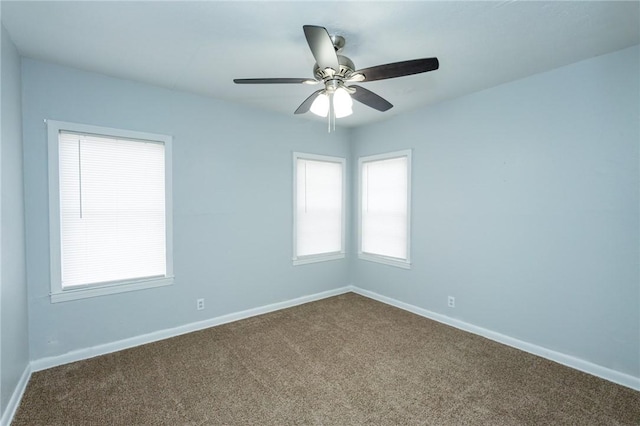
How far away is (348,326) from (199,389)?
5.53 feet

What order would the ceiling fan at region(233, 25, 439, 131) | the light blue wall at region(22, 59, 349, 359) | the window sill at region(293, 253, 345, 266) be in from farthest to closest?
the window sill at region(293, 253, 345, 266)
the light blue wall at region(22, 59, 349, 359)
the ceiling fan at region(233, 25, 439, 131)

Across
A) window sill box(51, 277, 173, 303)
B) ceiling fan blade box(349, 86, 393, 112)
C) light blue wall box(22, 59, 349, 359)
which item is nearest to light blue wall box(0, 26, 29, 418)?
light blue wall box(22, 59, 349, 359)

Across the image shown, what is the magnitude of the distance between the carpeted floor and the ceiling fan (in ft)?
7.03

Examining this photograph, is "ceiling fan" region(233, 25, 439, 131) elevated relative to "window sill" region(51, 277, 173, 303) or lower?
elevated

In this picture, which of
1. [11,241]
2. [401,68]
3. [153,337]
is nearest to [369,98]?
[401,68]

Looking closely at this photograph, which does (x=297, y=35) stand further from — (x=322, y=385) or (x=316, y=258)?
(x=316, y=258)

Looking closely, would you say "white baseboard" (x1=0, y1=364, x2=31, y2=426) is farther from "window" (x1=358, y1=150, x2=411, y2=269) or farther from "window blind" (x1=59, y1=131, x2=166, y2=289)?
"window" (x1=358, y1=150, x2=411, y2=269)

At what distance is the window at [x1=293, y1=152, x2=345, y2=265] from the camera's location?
416 centimetres

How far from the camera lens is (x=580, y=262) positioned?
101 inches

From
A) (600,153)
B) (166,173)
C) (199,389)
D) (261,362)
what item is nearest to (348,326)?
(261,362)

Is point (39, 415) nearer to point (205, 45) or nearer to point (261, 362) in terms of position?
point (261, 362)

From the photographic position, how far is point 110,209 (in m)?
2.83

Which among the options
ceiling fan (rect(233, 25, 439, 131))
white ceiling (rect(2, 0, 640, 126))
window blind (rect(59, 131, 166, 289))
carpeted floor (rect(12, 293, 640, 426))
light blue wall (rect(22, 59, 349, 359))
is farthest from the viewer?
window blind (rect(59, 131, 166, 289))

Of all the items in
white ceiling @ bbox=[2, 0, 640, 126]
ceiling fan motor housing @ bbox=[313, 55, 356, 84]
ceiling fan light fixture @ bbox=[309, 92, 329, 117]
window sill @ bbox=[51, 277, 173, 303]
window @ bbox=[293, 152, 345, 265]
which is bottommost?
window sill @ bbox=[51, 277, 173, 303]
